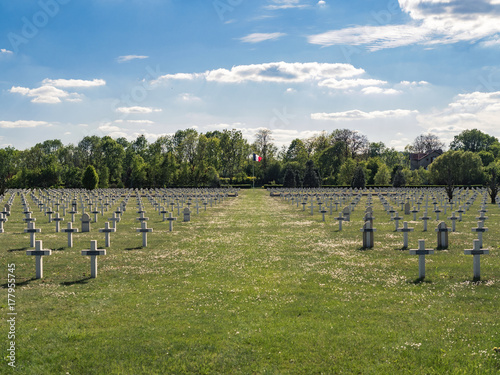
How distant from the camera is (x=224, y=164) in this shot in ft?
374

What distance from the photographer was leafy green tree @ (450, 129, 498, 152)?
5221 inches

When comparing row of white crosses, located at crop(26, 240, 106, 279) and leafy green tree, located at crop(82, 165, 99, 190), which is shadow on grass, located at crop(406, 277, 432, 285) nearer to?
row of white crosses, located at crop(26, 240, 106, 279)

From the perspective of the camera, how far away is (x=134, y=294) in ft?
30.8

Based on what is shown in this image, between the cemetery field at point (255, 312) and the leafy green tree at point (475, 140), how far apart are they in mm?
132957

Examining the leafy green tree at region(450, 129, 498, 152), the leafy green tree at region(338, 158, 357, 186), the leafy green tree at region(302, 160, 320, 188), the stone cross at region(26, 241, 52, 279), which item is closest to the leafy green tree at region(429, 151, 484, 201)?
the leafy green tree at region(338, 158, 357, 186)

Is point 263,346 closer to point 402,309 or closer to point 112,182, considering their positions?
point 402,309

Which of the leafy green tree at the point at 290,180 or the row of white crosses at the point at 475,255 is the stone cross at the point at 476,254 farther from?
the leafy green tree at the point at 290,180

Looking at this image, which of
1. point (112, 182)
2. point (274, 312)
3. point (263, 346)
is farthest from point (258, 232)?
point (112, 182)

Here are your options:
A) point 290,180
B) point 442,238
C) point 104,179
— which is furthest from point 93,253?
point 104,179

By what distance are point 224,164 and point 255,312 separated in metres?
106

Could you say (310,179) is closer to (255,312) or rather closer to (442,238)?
(442,238)

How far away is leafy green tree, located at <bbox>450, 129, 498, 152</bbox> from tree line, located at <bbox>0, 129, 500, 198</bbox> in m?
0.42

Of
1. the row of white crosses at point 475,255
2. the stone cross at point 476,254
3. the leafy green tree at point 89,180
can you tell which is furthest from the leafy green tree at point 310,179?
the stone cross at point 476,254

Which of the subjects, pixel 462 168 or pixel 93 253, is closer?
pixel 93 253
